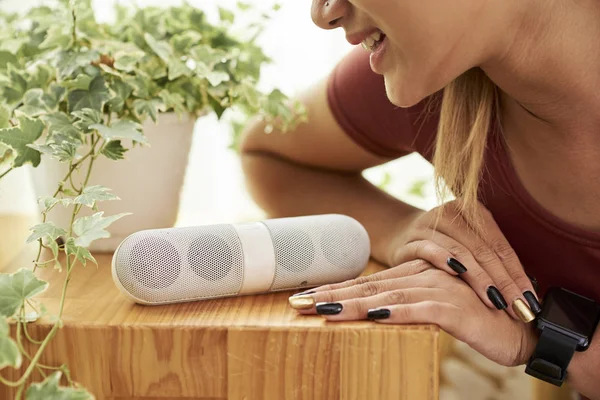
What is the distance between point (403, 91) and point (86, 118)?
0.32 meters

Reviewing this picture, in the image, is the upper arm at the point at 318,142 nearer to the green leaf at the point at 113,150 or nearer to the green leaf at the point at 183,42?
the green leaf at the point at 183,42

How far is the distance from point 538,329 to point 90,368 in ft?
1.46

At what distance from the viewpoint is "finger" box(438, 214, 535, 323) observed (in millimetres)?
906

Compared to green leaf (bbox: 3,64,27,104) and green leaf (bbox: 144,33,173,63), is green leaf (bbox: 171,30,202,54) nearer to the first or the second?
green leaf (bbox: 144,33,173,63)

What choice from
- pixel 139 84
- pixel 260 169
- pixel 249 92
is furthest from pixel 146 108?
pixel 260 169

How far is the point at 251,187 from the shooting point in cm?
128

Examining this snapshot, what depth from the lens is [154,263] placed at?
0.85 meters

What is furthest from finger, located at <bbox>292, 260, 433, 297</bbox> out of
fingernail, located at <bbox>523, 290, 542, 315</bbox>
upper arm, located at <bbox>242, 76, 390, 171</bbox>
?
upper arm, located at <bbox>242, 76, 390, 171</bbox>

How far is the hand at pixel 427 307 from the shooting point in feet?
2.76

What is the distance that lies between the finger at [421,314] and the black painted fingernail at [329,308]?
0.10 feet

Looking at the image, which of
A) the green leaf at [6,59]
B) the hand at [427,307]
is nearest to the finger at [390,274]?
the hand at [427,307]

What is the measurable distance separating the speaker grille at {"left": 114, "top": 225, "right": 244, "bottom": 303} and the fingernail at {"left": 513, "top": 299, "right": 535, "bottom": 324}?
0.28 metres

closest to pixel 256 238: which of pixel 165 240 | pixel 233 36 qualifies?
pixel 165 240

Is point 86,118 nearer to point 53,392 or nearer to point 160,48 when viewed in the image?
point 160,48
